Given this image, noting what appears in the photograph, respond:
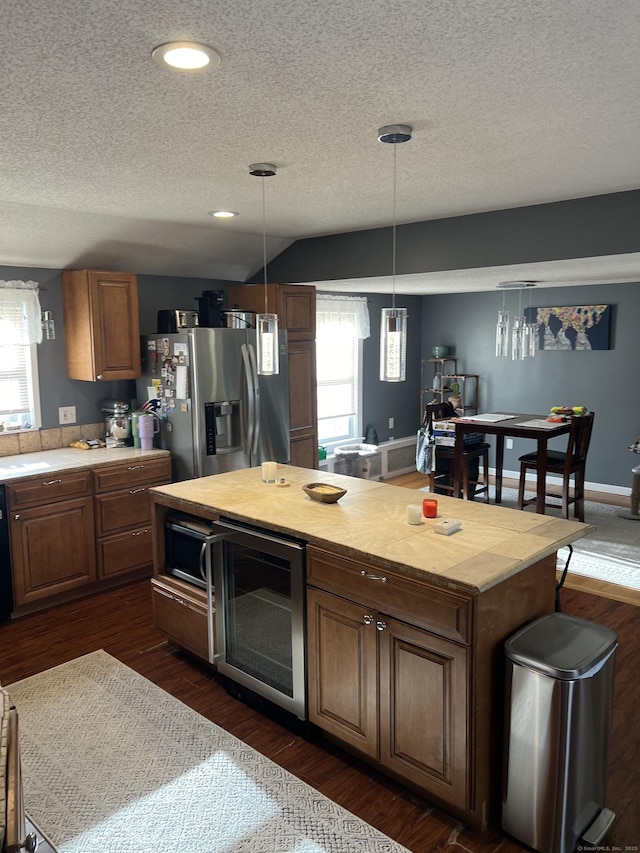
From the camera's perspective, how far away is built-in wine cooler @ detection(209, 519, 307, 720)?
2594mm

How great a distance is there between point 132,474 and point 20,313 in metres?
1.34

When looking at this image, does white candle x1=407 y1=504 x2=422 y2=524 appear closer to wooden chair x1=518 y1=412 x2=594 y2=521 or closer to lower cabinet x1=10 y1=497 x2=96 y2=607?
lower cabinet x1=10 y1=497 x2=96 y2=607

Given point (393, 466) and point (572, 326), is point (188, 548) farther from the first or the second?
point (572, 326)

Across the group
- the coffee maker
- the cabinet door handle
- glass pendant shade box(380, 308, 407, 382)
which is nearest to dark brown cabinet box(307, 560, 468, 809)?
the cabinet door handle

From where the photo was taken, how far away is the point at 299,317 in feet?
17.2

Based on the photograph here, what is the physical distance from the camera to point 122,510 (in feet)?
14.1

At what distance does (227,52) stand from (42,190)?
6.33 feet

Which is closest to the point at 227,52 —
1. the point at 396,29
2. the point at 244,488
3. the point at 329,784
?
the point at 396,29

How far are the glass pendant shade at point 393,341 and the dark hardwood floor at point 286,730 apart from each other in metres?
1.52

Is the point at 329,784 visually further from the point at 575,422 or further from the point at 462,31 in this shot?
the point at 575,422

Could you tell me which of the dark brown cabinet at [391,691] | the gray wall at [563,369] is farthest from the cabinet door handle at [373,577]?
the gray wall at [563,369]

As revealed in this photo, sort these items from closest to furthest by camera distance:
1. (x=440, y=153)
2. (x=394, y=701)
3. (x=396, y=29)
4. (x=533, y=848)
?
(x=396, y=29)
(x=533, y=848)
(x=394, y=701)
(x=440, y=153)

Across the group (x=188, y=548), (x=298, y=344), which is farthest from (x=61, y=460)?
(x=298, y=344)

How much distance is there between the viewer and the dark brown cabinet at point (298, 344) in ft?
16.8
